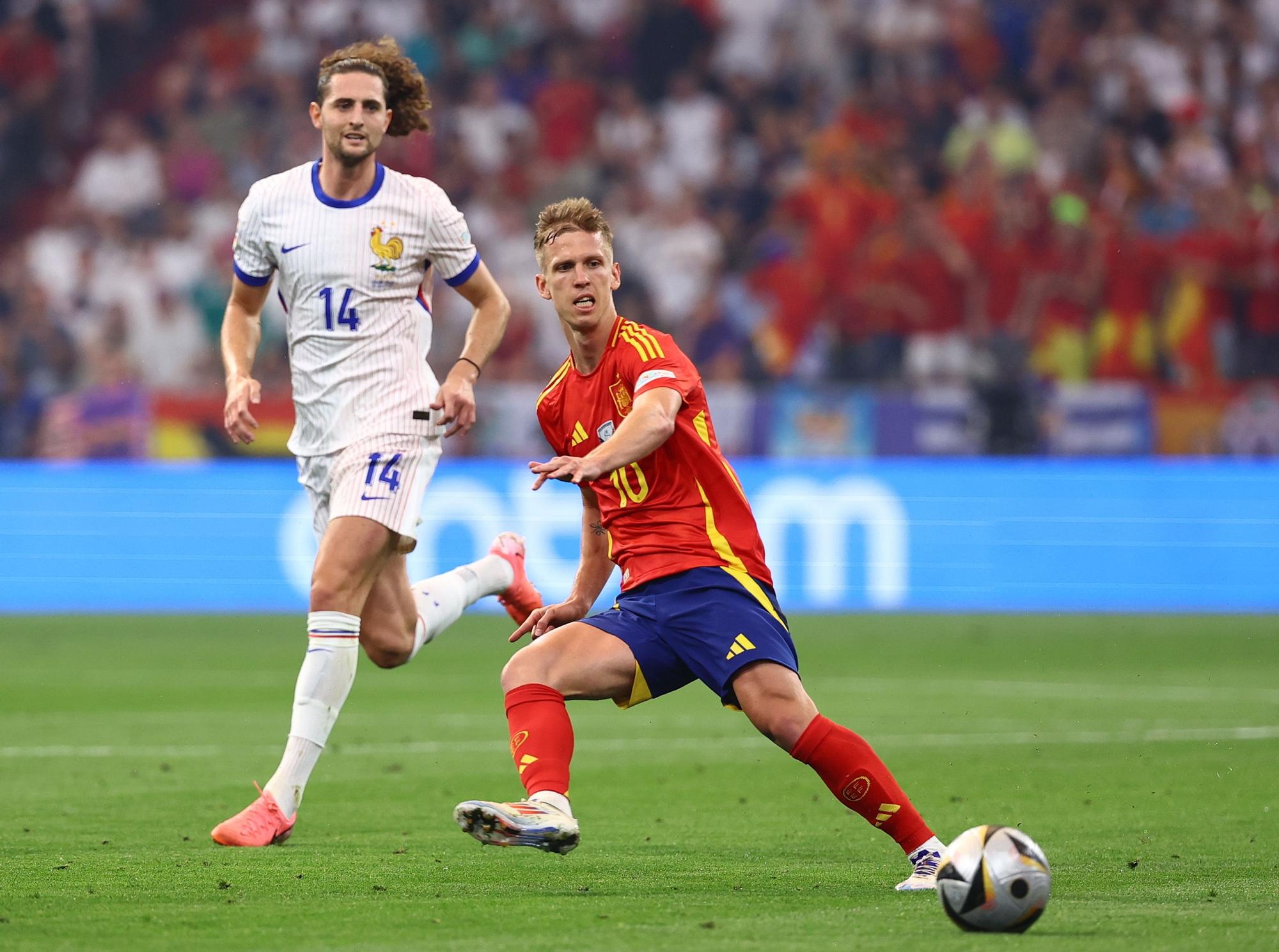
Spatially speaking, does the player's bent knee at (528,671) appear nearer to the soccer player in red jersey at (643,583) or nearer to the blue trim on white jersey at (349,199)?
the soccer player in red jersey at (643,583)

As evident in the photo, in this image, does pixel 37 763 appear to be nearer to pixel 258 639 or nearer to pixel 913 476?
pixel 258 639

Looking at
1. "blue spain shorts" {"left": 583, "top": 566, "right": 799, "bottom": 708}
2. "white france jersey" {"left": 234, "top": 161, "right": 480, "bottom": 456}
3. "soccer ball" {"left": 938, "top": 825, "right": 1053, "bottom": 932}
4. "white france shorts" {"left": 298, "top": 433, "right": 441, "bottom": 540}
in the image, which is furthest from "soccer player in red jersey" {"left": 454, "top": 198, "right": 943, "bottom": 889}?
"white france jersey" {"left": 234, "top": 161, "right": 480, "bottom": 456}

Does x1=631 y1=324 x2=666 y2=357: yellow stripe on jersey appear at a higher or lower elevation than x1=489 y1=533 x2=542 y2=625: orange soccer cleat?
higher

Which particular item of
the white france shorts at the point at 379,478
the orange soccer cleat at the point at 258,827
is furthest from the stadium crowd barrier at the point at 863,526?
the orange soccer cleat at the point at 258,827

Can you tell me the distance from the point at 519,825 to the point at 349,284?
94.9 inches

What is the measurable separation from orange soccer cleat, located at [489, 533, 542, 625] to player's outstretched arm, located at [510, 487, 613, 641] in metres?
1.70

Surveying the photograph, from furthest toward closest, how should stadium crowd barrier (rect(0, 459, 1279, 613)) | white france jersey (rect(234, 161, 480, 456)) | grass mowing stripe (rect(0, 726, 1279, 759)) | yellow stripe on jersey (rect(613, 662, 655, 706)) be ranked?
1. stadium crowd barrier (rect(0, 459, 1279, 613))
2. grass mowing stripe (rect(0, 726, 1279, 759))
3. white france jersey (rect(234, 161, 480, 456))
4. yellow stripe on jersey (rect(613, 662, 655, 706))

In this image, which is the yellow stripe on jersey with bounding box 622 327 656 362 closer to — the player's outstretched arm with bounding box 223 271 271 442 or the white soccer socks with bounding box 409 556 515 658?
the player's outstretched arm with bounding box 223 271 271 442

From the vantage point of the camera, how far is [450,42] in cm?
2033

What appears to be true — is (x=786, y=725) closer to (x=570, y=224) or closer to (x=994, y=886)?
(x=994, y=886)

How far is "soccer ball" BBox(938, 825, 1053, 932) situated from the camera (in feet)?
13.9

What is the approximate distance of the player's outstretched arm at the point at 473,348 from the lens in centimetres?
617

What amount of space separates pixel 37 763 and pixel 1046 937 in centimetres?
496

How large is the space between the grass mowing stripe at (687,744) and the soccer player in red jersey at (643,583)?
124 inches
